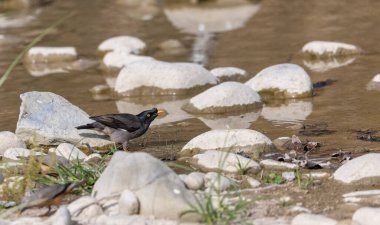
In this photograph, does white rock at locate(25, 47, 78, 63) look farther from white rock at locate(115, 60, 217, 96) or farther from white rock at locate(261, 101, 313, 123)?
white rock at locate(261, 101, 313, 123)

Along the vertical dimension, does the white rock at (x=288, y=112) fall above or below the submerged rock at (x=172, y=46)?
below

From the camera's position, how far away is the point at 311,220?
245 inches

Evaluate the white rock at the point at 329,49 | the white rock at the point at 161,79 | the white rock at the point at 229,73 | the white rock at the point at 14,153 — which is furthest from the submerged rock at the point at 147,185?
the white rock at the point at 329,49

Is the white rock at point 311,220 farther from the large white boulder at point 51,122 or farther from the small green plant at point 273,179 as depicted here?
the large white boulder at point 51,122

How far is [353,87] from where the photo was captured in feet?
42.4

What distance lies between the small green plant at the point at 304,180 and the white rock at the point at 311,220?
92 cm

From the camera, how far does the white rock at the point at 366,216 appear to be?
20.2 feet

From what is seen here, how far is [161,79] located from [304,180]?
6.16 m

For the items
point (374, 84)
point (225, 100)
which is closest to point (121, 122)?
point (225, 100)

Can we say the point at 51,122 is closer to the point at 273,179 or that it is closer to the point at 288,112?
the point at 273,179

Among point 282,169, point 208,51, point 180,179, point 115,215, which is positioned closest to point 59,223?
point 115,215

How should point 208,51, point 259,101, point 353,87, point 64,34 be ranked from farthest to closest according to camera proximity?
1. point 64,34
2. point 208,51
3. point 353,87
4. point 259,101

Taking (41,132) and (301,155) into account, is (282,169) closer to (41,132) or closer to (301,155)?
(301,155)

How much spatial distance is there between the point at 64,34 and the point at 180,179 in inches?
514
